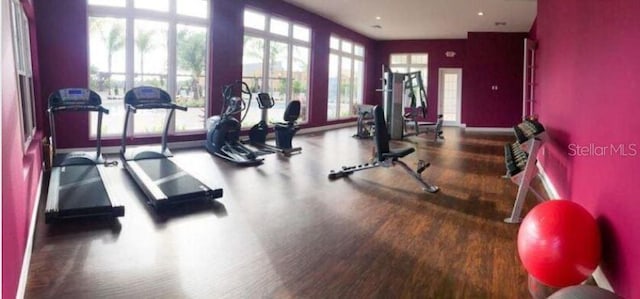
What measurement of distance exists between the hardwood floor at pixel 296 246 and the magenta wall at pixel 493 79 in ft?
29.4

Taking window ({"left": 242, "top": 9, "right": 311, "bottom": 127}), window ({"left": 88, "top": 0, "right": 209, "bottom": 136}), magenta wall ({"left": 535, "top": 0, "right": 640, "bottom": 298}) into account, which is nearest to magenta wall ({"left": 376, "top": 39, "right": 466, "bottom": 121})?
window ({"left": 242, "top": 9, "right": 311, "bottom": 127})

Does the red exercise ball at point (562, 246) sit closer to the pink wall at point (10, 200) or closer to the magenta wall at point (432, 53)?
the pink wall at point (10, 200)

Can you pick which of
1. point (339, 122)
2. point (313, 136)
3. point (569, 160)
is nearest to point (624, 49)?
point (569, 160)

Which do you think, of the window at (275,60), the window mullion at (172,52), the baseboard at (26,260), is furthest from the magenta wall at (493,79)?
the baseboard at (26,260)

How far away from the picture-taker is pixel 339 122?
45.1 ft

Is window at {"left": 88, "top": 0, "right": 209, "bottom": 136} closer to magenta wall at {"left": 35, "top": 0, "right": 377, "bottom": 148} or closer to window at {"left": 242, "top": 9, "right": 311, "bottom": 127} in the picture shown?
magenta wall at {"left": 35, "top": 0, "right": 377, "bottom": 148}

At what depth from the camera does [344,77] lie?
46.1ft

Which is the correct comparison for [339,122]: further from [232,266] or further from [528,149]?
[232,266]

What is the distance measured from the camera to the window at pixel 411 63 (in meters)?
15.8

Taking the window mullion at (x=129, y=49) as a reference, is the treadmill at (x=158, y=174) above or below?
below

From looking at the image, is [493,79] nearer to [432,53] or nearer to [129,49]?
[432,53]

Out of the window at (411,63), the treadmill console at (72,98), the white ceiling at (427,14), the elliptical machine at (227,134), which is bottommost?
the elliptical machine at (227,134)

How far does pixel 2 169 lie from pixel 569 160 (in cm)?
416

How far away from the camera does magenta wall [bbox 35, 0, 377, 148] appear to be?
21.6 ft
